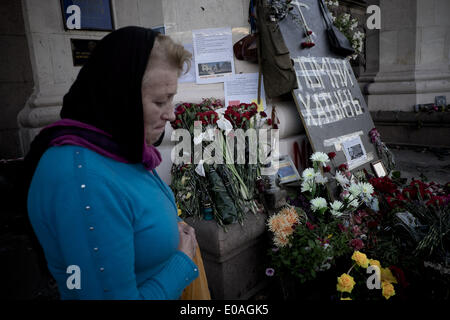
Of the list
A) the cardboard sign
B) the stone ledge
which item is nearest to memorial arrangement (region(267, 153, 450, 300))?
the stone ledge

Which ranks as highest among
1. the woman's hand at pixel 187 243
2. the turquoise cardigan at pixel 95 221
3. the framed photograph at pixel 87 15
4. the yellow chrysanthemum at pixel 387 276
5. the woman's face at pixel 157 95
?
the framed photograph at pixel 87 15

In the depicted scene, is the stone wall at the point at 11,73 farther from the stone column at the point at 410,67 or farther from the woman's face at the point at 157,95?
the stone column at the point at 410,67

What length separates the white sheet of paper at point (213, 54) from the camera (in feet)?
10.8

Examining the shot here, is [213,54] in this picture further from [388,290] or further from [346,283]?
[388,290]

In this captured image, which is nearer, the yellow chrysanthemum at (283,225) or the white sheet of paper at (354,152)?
the yellow chrysanthemum at (283,225)

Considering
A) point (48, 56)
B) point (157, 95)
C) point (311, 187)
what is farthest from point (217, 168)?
point (48, 56)

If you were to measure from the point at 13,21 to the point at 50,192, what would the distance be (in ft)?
19.5

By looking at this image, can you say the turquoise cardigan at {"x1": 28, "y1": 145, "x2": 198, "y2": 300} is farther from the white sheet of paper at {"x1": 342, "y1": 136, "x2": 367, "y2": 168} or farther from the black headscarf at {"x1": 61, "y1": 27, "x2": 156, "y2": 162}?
the white sheet of paper at {"x1": 342, "y1": 136, "x2": 367, "y2": 168}

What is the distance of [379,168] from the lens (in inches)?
154

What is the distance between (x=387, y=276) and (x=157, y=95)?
1.85m

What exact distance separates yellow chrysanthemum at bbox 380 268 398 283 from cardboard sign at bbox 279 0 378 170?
1.32 metres

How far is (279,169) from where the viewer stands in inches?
122

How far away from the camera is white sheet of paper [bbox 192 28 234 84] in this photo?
130 inches

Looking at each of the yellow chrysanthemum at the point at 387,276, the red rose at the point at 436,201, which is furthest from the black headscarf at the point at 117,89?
the red rose at the point at 436,201
